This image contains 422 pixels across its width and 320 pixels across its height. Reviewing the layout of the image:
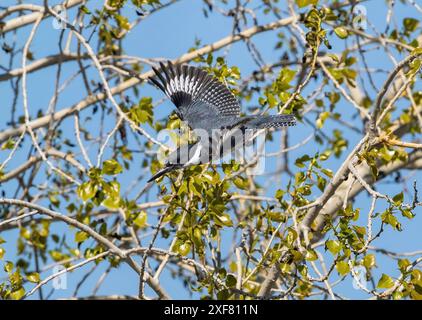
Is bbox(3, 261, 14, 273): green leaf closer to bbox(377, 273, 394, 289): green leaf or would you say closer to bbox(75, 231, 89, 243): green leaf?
bbox(75, 231, 89, 243): green leaf

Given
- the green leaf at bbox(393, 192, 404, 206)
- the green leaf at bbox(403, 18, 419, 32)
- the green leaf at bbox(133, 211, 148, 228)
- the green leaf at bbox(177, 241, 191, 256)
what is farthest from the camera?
the green leaf at bbox(403, 18, 419, 32)

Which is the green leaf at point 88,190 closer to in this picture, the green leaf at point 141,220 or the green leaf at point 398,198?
the green leaf at point 141,220

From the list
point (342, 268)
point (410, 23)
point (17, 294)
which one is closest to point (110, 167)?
point (17, 294)

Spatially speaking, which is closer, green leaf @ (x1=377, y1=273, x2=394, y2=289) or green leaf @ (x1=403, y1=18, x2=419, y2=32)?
green leaf @ (x1=377, y1=273, x2=394, y2=289)

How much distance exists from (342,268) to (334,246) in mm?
117

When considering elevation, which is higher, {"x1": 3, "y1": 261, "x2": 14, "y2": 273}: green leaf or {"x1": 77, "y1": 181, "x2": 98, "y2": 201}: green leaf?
{"x1": 77, "y1": 181, "x2": 98, "y2": 201}: green leaf

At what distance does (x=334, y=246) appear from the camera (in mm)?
A: 3346

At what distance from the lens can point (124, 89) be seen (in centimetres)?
520

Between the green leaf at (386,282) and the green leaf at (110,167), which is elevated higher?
the green leaf at (110,167)

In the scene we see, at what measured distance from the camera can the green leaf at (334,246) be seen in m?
3.34

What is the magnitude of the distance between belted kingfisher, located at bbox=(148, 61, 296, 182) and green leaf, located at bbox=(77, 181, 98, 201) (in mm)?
617

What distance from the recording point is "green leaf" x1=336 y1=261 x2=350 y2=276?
3.40 metres

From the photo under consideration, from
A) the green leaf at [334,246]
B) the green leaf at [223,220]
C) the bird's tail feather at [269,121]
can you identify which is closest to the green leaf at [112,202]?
the green leaf at [223,220]

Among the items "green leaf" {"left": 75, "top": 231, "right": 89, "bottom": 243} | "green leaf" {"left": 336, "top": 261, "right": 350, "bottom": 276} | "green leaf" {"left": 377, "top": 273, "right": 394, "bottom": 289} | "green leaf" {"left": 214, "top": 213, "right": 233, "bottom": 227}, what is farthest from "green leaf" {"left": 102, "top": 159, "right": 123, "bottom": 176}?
"green leaf" {"left": 377, "top": 273, "right": 394, "bottom": 289}
